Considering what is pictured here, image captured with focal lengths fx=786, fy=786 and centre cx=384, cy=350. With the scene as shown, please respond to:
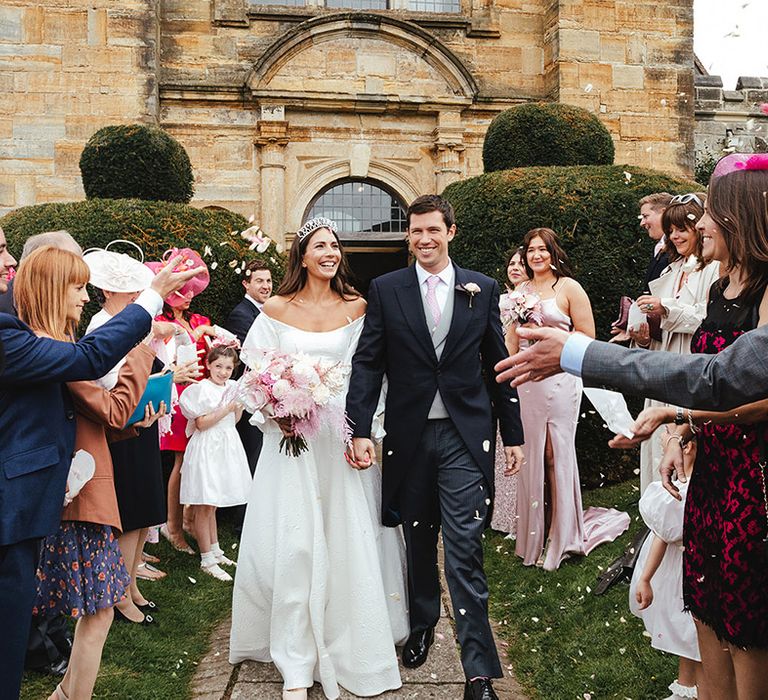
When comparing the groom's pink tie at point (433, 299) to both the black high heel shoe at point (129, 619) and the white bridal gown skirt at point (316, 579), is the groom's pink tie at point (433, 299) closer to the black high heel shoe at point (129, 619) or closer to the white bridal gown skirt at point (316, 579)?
the white bridal gown skirt at point (316, 579)

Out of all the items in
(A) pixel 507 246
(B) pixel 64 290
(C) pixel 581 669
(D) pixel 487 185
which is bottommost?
(C) pixel 581 669

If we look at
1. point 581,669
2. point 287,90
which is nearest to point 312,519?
point 581,669

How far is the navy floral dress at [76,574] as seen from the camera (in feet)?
11.2

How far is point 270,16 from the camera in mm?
12758

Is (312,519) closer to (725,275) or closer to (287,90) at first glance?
(725,275)

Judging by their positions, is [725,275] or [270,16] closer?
[725,275]

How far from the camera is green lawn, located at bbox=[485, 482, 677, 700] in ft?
13.6

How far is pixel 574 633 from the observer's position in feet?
15.8

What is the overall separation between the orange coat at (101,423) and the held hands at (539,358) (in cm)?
181

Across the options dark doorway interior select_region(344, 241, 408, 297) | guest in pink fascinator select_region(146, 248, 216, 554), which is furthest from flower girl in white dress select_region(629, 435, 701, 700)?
dark doorway interior select_region(344, 241, 408, 297)

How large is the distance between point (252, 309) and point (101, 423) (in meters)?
3.85

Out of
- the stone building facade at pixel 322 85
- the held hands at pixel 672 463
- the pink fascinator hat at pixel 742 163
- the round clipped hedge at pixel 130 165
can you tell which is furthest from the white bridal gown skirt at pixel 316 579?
the stone building facade at pixel 322 85

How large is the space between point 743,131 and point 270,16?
9.02m

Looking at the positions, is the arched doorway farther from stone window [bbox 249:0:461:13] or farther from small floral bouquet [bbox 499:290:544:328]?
small floral bouquet [bbox 499:290:544:328]
